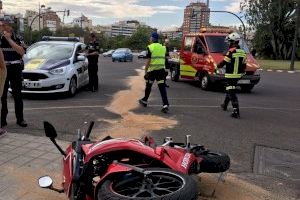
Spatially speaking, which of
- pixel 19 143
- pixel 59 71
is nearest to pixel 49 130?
pixel 19 143

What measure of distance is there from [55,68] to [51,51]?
4.22ft

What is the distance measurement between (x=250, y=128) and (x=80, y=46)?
6984 millimetres

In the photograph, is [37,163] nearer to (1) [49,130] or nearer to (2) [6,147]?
(2) [6,147]

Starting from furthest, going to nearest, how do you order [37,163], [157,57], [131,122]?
1. [157,57]
2. [131,122]
3. [37,163]

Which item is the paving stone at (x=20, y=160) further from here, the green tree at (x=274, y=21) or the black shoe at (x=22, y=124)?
the green tree at (x=274, y=21)

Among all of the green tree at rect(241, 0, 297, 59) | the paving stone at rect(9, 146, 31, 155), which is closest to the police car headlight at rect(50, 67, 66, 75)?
the paving stone at rect(9, 146, 31, 155)

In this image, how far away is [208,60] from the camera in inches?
632

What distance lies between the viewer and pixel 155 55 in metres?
11.1

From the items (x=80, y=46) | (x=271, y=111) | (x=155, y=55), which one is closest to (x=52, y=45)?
(x=80, y=46)

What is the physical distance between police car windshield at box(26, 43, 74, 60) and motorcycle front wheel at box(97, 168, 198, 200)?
9927 millimetres

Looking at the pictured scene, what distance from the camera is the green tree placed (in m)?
59.1

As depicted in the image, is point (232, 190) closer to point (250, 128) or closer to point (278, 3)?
point (250, 128)

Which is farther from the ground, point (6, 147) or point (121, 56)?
point (6, 147)

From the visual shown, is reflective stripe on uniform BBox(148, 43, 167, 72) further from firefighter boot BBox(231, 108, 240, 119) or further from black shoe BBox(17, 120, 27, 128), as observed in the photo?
black shoe BBox(17, 120, 27, 128)
